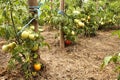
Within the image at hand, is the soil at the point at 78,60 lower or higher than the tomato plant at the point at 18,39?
lower

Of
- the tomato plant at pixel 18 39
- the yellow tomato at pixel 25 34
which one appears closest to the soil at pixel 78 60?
the tomato plant at pixel 18 39

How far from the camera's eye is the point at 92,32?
586 cm

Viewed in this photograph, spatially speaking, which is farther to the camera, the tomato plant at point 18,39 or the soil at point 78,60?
the soil at point 78,60

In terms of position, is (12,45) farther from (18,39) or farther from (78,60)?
(78,60)

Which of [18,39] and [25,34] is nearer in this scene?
[25,34]

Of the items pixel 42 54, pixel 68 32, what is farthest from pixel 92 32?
pixel 42 54

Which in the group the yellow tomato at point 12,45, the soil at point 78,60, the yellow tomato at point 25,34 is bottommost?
the soil at point 78,60

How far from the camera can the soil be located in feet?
10.6

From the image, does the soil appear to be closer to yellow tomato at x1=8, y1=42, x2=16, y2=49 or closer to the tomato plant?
the tomato plant

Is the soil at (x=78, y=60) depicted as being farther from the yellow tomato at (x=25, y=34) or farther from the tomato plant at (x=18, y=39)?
the yellow tomato at (x=25, y=34)

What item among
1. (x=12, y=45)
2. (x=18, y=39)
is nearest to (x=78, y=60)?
(x=18, y=39)

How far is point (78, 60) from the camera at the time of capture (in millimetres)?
3945

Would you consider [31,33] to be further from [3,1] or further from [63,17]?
[63,17]

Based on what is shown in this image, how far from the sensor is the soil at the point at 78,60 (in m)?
3.24
